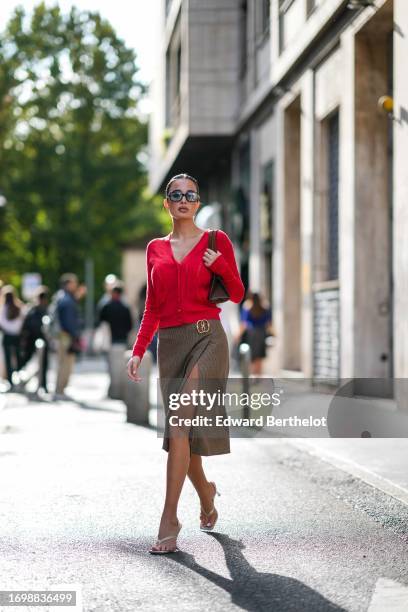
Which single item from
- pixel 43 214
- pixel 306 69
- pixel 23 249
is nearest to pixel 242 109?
pixel 306 69

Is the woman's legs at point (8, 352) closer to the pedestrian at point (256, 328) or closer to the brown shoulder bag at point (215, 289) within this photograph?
the pedestrian at point (256, 328)

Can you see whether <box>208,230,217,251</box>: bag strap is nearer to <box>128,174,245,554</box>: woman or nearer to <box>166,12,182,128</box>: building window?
<box>128,174,245,554</box>: woman

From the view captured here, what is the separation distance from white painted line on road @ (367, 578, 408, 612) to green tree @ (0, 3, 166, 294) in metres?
43.9

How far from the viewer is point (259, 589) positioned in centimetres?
523

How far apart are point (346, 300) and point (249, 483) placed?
7837 mm

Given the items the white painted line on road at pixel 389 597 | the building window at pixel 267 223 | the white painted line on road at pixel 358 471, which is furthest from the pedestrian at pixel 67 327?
the white painted line on road at pixel 389 597

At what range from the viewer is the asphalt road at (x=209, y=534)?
5.17 meters

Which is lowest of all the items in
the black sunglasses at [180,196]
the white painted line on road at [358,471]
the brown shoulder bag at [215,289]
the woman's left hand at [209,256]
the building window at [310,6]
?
the white painted line on road at [358,471]

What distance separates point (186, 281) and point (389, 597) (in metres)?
1.90

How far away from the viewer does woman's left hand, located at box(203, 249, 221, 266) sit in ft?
20.1

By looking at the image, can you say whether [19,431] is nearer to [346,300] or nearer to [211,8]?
[346,300]

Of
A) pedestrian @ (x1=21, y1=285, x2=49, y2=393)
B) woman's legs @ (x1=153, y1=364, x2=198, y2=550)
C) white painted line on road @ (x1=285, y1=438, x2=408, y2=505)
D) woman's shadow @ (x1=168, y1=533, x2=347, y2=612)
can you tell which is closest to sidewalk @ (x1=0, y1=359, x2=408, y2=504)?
white painted line on road @ (x1=285, y1=438, x2=408, y2=505)

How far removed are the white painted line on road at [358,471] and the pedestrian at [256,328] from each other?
7486 mm

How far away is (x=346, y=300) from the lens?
1625 cm
